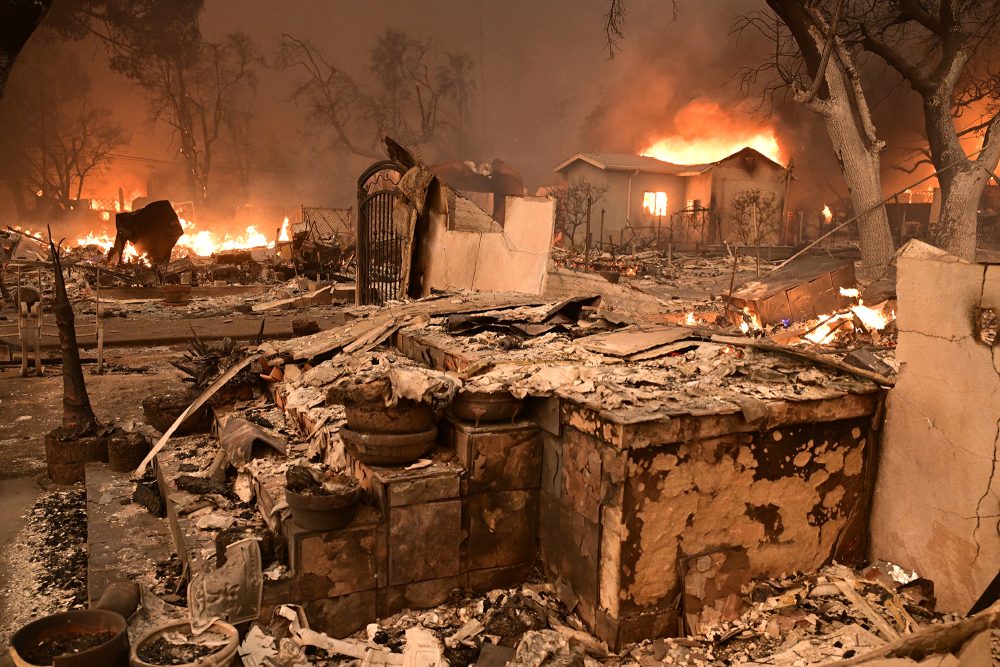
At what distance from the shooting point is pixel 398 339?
6.61 meters

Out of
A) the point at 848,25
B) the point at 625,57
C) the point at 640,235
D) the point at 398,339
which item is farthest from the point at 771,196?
the point at 398,339

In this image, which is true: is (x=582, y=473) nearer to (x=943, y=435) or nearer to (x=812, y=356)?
(x=812, y=356)

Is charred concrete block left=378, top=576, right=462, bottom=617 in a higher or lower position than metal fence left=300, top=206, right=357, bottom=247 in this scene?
lower

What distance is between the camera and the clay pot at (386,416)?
406cm

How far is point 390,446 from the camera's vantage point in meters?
4.07

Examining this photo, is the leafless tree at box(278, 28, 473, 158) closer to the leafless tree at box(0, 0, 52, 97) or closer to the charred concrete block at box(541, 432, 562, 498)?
the leafless tree at box(0, 0, 52, 97)

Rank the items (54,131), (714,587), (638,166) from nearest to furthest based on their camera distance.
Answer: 1. (714,587)
2. (638,166)
3. (54,131)

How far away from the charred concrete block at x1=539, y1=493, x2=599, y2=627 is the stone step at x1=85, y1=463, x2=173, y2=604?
2497mm

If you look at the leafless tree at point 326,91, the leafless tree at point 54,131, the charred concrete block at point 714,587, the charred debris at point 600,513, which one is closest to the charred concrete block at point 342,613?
the charred debris at point 600,513

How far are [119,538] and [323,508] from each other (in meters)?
2.17

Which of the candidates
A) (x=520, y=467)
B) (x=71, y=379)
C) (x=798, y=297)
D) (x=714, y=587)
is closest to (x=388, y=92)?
(x=798, y=297)

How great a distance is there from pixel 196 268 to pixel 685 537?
20.4 metres

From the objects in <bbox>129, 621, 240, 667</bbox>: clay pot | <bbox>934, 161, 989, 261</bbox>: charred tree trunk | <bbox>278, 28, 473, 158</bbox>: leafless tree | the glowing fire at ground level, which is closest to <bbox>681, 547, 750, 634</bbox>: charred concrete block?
<bbox>129, 621, 240, 667</bbox>: clay pot

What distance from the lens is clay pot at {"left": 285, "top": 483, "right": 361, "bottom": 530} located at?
146 inches
